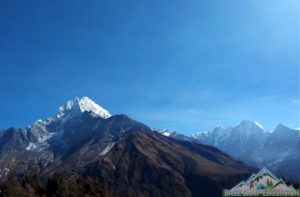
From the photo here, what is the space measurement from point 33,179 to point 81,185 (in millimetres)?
20749

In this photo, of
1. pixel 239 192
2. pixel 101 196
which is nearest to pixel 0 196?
pixel 101 196

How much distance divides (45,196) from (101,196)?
767 inches

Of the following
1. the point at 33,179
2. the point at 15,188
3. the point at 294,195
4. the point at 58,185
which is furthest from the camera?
the point at 33,179

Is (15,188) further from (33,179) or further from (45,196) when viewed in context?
(33,179)

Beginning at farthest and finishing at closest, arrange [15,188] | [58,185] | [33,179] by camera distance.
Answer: [33,179] < [58,185] < [15,188]

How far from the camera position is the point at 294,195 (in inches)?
3546

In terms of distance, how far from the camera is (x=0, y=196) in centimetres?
15962

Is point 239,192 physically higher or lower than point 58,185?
lower

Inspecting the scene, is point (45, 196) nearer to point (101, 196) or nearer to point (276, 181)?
point (101, 196)

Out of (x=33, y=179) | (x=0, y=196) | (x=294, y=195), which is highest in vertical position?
(x=33, y=179)

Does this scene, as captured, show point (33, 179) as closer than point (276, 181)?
No
